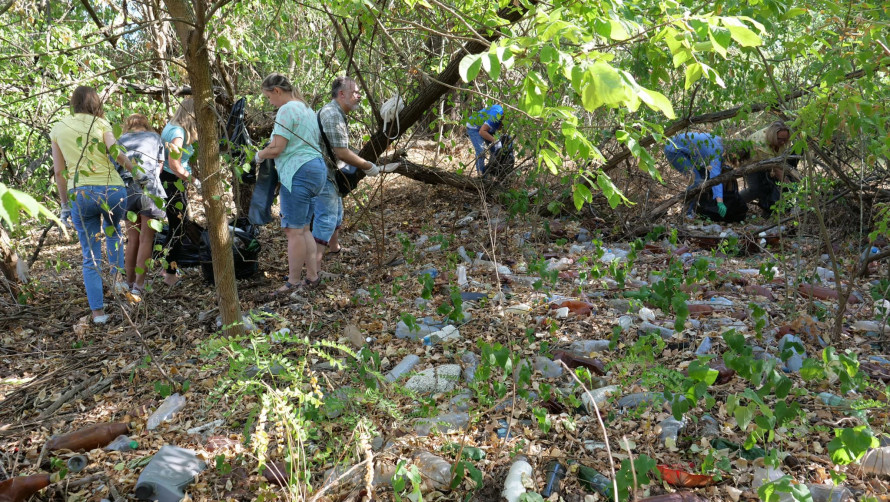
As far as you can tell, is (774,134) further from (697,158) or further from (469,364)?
(469,364)

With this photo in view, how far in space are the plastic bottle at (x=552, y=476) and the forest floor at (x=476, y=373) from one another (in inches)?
1.2

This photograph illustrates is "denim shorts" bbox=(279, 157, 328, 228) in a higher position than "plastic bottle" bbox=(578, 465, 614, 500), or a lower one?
higher

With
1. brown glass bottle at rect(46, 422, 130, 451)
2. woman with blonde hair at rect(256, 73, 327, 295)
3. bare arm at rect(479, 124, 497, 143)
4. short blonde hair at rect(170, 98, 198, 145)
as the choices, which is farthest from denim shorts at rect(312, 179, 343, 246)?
brown glass bottle at rect(46, 422, 130, 451)

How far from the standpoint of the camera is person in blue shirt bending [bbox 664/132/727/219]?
553 centimetres

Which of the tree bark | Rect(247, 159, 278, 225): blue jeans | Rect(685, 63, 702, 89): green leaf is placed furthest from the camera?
the tree bark

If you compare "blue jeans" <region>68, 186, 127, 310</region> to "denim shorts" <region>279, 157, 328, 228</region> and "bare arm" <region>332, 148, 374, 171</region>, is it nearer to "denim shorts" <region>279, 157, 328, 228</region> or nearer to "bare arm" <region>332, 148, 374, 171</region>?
"denim shorts" <region>279, 157, 328, 228</region>

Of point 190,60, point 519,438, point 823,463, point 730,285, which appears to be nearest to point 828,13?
point 730,285

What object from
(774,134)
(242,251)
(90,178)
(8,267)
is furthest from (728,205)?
(8,267)

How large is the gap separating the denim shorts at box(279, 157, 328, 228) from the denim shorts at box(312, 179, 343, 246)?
160 mm

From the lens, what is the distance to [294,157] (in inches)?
159

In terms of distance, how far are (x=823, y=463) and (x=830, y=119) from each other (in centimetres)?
146

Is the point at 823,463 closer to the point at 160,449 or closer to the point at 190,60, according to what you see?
the point at 160,449

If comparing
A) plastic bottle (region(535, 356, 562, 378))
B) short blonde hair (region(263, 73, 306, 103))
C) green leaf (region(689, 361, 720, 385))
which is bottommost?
plastic bottle (region(535, 356, 562, 378))

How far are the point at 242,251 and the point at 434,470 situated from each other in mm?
2724
